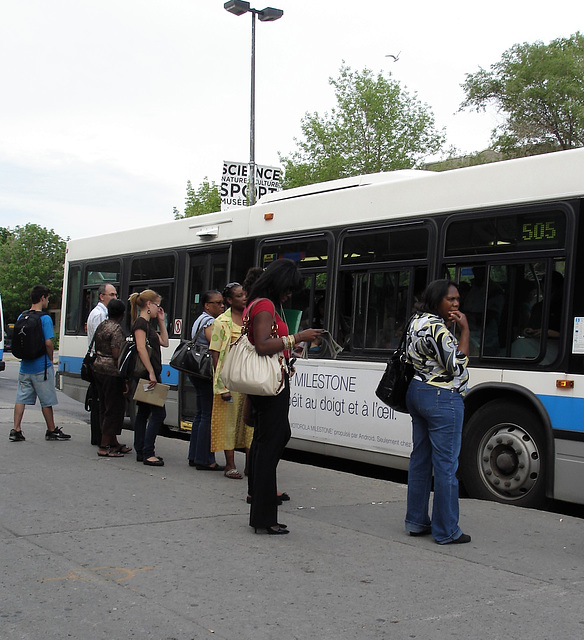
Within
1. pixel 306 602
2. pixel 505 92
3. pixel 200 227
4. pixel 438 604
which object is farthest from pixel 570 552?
pixel 505 92

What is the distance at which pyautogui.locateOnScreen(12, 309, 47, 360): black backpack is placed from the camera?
392 inches

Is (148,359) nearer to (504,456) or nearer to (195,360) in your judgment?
(195,360)

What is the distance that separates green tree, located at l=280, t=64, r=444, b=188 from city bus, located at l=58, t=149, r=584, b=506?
1934 centimetres

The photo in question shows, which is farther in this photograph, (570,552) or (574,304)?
(574,304)

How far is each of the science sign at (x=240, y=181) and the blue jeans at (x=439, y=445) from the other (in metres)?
12.4

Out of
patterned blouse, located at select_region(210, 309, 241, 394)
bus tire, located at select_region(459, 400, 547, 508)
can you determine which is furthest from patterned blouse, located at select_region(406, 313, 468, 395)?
patterned blouse, located at select_region(210, 309, 241, 394)

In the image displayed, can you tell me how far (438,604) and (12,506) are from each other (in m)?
3.45

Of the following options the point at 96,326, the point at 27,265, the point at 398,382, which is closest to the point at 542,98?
the point at 96,326

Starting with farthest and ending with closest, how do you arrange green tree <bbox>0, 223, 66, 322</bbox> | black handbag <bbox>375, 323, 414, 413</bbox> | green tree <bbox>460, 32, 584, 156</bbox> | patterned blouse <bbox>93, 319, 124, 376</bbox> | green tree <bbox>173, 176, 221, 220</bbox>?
green tree <bbox>0, 223, 66, 322</bbox>, green tree <bbox>173, 176, 221, 220</bbox>, green tree <bbox>460, 32, 584, 156</bbox>, patterned blouse <bbox>93, 319, 124, 376</bbox>, black handbag <bbox>375, 323, 414, 413</bbox>

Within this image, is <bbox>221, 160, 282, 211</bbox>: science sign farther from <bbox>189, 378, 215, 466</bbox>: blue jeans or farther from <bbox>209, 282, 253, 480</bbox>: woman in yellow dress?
<bbox>209, 282, 253, 480</bbox>: woman in yellow dress

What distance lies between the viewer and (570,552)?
18.8 feet

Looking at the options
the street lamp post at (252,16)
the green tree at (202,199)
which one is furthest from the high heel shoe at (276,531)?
the green tree at (202,199)

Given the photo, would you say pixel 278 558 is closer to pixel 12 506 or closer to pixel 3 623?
pixel 3 623

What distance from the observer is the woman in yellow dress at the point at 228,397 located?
25.1ft
